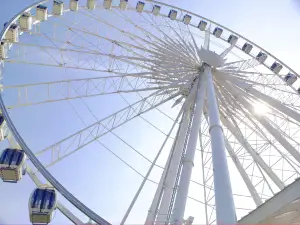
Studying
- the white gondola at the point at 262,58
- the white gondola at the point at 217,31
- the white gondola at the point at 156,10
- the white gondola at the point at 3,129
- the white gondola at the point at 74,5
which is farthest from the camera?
the white gondola at the point at 217,31

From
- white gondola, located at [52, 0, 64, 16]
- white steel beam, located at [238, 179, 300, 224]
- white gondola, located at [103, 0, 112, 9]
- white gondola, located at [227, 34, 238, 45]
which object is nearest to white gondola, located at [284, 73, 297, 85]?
white gondola, located at [227, 34, 238, 45]

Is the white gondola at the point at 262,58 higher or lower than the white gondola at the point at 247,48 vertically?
lower

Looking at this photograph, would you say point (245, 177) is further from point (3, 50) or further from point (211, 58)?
point (3, 50)

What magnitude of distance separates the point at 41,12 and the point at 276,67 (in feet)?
47.7

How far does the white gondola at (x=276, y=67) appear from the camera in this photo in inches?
870

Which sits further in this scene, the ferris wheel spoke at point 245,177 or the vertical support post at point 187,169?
the ferris wheel spoke at point 245,177

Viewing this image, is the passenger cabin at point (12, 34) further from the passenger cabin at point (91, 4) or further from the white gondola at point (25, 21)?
the passenger cabin at point (91, 4)

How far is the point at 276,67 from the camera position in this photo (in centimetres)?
2217

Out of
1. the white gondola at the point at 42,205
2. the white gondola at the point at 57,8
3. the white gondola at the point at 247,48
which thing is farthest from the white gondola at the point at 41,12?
the white gondola at the point at 247,48

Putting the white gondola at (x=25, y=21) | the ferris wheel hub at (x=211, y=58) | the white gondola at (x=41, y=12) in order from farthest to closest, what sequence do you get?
the white gondola at (x=41, y=12) < the ferris wheel hub at (x=211, y=58) < the white gondola at (x=25, y=21)

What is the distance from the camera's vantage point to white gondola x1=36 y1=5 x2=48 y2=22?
18.0m

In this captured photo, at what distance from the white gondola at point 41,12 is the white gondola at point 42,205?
33.8 feet

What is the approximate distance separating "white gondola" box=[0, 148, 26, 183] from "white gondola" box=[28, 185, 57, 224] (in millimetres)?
1213

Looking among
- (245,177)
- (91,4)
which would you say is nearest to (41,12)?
(91,4)
